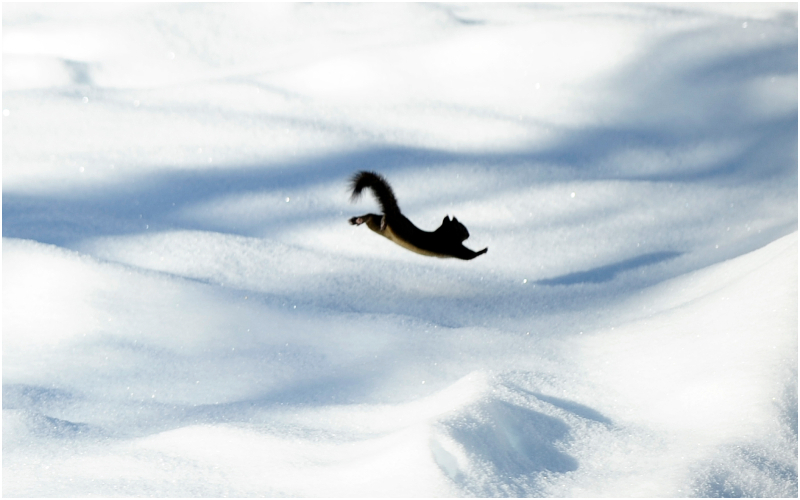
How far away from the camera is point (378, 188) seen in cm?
111

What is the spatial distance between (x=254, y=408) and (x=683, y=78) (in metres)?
1.86

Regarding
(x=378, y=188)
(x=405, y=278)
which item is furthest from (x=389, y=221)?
(x=405, y=278)

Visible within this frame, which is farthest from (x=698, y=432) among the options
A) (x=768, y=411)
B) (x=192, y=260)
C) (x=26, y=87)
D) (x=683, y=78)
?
(x=26, y=87)

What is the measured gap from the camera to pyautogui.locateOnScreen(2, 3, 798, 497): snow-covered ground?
0.95 m

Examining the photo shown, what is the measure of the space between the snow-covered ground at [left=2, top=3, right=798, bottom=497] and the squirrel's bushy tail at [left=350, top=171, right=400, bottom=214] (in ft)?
0.84

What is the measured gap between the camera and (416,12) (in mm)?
3012

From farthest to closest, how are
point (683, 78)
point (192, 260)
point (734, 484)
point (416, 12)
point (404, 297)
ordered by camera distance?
point (416, 12)
point (683, 78)
point (192, 260)
point (404, 297)
point (734, 484)

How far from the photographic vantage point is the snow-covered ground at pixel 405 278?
0.95 metres

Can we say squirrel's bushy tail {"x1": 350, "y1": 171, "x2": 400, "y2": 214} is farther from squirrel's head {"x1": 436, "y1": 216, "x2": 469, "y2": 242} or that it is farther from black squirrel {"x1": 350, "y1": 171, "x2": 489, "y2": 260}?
squirrel's head {"x1": 436, "y1": 216, "x2": 469, "y2": 242}

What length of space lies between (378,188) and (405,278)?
38cm

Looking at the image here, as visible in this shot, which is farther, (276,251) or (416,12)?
(416,12)

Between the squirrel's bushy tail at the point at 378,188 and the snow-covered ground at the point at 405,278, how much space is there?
255mm

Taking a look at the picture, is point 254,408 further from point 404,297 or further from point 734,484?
point 734,484

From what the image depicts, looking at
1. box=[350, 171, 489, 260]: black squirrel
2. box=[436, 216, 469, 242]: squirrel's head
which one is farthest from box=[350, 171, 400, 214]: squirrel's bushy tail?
box=[436, 216, 469, 242]: squirrel's head
